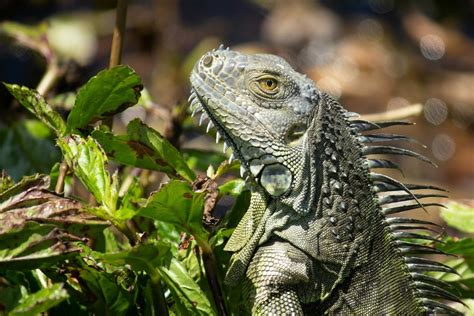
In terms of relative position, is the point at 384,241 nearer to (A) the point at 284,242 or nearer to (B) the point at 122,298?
(A) the point at 284,242

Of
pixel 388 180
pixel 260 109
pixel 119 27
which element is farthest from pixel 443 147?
pixel 119 27

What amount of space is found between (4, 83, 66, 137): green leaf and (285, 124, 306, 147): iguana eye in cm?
81

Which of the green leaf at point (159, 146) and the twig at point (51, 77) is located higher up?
the twig at point (51, 77)

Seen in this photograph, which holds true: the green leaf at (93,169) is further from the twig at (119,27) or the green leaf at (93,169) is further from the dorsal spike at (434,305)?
the dorsal spike at (434,305)

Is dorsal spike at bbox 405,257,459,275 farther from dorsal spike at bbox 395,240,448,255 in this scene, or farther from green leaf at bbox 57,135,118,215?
green leaf at bbox 57,135,118,215

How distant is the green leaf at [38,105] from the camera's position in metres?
3.07

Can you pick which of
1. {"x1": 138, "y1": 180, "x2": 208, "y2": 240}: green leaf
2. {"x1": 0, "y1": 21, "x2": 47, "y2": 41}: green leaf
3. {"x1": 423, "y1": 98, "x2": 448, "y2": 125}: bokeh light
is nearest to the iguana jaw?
{"x1": 138, "y1": 180, "x2": 208, "y2": 240}: green leaf

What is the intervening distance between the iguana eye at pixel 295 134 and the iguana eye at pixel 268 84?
162mm

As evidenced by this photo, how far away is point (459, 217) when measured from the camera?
155 inches

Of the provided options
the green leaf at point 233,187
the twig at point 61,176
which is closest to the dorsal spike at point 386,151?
the green leaf at point 233,187

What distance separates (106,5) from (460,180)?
16.9 ft

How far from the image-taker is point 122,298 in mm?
2943

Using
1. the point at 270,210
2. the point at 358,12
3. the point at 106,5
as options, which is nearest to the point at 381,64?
the point at 358,12

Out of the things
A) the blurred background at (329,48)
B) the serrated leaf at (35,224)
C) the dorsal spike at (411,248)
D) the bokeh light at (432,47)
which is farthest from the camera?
the bokeh light at (432,47)
